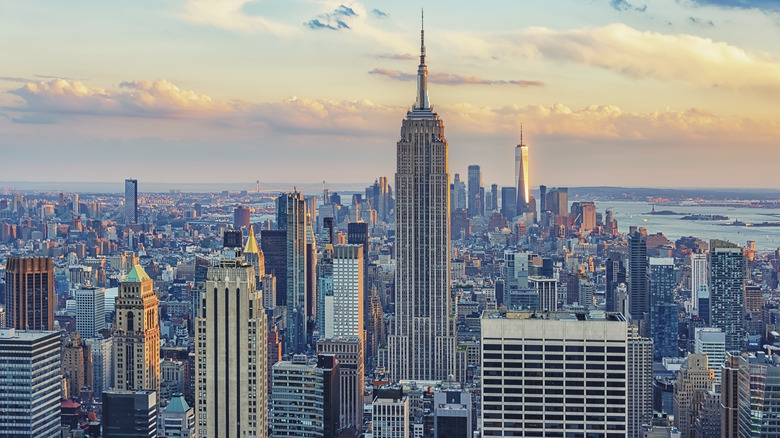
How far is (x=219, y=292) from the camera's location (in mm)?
22656

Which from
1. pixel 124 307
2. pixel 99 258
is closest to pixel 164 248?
pixel 99 258

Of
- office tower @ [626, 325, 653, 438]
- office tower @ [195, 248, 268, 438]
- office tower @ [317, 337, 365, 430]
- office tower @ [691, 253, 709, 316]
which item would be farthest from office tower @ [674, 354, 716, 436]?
office tower @ [195, 248, 268, 438]

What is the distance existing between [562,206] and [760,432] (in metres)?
28.2

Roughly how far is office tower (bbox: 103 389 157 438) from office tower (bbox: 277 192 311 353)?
1552 cm

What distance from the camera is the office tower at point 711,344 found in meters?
33.7

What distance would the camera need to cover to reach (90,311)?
40.1 metres

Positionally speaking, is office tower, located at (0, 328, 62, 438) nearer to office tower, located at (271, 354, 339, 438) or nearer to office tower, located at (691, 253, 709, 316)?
office tower, located at (271, 354, 339, 438)

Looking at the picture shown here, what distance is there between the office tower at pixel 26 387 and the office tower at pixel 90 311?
962cm

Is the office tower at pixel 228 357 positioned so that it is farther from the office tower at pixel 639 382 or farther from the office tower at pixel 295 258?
the office tower at pixel 295 258

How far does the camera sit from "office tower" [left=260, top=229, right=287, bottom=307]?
46219mm

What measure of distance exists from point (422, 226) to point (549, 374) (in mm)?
27458

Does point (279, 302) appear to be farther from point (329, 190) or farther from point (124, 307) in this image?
point (124, 307)

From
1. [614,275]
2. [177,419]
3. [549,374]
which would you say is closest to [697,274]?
[614,275]

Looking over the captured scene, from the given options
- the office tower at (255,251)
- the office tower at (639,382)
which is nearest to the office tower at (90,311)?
the office tower at (255,251)
